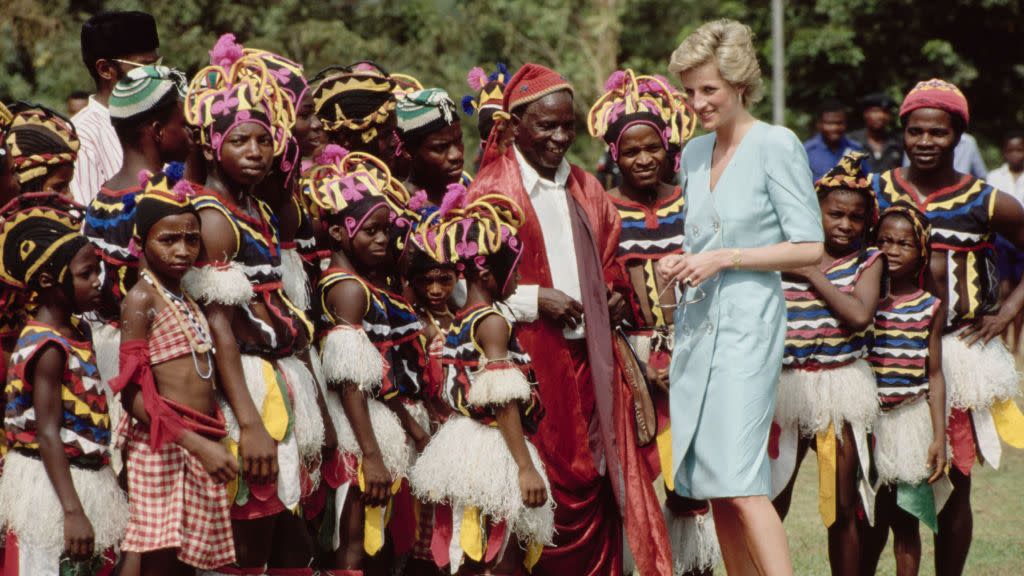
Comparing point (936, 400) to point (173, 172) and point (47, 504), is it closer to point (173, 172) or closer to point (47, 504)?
point (173, 172)

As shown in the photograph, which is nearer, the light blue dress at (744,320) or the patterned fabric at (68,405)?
the patterned fabric at (68,405)

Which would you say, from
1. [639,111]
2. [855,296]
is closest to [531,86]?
[639,111]

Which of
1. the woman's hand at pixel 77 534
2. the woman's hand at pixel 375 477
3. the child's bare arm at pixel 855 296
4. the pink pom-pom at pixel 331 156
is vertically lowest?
the woman's hand at pixel 375 477

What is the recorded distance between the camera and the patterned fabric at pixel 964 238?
6574 mm

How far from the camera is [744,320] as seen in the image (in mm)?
5305

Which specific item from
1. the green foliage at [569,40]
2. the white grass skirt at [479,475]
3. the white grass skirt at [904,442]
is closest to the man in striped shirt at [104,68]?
the white grass skirt at [479,475]

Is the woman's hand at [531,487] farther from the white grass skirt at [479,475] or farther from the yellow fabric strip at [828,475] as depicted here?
the yellow fabric strip at [828,475]

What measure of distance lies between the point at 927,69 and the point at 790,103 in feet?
8.06

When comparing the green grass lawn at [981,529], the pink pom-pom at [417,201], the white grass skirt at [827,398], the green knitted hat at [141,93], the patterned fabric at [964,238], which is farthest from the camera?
the green grass lawn at [981,529]

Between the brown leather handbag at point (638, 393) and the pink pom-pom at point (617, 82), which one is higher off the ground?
the pink pom-pom at point (617, 82)

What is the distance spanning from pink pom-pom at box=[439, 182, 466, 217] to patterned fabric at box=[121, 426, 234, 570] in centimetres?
157

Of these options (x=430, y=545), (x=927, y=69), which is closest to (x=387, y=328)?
(x=430, y=545)

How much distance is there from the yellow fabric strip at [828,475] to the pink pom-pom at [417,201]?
2166 mm

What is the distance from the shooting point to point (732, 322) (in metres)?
5.32
